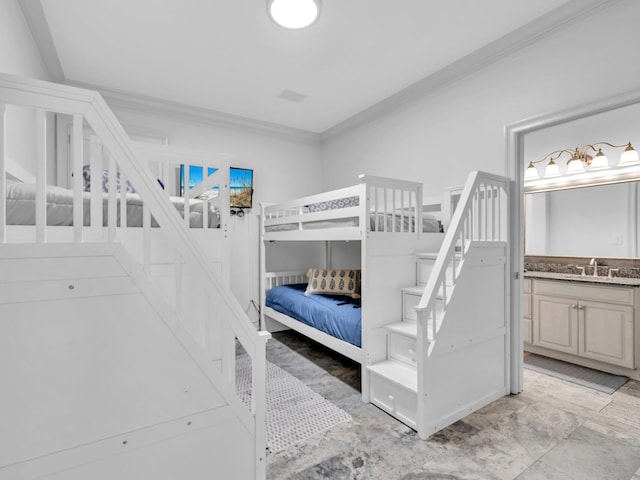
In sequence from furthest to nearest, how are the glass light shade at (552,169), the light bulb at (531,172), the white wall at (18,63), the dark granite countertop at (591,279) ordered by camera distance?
the light bulb at (531,172)
the glass light shade at (552,169)
the dark granite countertop at (591,279)
the white wall at (18,63)

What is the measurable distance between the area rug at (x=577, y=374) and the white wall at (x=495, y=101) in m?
1.83

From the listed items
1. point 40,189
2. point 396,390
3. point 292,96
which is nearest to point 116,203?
point 40,189

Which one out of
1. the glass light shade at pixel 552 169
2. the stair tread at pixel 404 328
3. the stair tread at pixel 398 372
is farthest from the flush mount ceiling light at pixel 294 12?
the glass light shade at pixel 552 169

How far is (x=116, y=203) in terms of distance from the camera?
48.3 inches

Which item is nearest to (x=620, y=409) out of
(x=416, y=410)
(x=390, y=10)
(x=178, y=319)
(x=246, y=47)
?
(x=416, y=410)

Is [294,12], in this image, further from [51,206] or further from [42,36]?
[42,36]

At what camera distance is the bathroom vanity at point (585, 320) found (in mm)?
2672

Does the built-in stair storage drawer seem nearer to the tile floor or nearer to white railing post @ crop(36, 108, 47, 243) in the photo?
the tile floor

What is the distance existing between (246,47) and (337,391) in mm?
2641

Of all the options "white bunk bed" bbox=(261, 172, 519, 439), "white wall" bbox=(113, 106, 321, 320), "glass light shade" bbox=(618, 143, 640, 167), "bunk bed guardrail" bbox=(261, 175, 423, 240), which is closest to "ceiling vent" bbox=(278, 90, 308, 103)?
"white wall" bbox=(113, 106, 321, 320)

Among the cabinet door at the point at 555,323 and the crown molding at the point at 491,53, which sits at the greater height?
the crown molding at the point at 491,53

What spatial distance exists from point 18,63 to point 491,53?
124 inches

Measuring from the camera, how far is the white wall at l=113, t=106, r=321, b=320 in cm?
345

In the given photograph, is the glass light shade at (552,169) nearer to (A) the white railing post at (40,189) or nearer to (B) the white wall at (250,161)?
(B) the white wall at (250,161)
